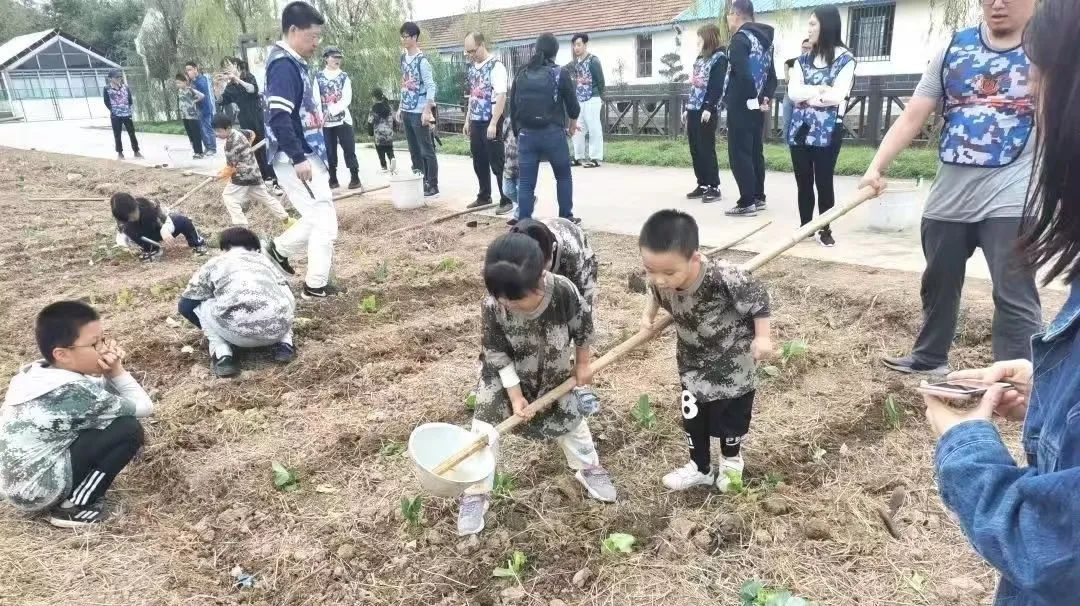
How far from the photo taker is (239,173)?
6930 mm

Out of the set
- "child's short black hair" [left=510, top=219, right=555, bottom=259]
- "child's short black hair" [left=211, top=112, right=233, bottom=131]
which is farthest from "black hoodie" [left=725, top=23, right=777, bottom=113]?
"child's short black hair" [left=211, top=112, right=233, bottom=131]

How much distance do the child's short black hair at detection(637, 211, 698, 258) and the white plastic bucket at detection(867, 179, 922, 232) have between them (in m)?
4.37

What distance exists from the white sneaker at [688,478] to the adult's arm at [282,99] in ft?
11.5

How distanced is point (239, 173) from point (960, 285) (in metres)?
6.31

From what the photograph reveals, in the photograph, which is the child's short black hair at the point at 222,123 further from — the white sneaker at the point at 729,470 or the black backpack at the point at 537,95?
the white sneaker at the point at 729,470

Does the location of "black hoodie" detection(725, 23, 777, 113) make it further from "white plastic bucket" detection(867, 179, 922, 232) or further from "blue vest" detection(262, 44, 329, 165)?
"blue vest" detection(262, 44, 329, 165)

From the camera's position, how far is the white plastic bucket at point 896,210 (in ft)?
19.4

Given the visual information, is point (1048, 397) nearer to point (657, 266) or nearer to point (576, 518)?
point (657, 266)

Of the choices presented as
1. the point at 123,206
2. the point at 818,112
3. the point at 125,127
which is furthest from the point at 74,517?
the point at 125,127

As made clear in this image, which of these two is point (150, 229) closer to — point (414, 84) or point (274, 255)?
point (274, 255)

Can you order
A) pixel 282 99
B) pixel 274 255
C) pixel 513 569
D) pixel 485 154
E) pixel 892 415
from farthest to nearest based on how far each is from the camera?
1. pixel 485 154
2. pixel 274 255
3. pixel 282 99
4. pixel 892 415
5. pixel 513 569

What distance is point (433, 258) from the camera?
6.34 m

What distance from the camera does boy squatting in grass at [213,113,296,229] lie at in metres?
6.82

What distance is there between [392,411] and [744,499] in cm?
180
